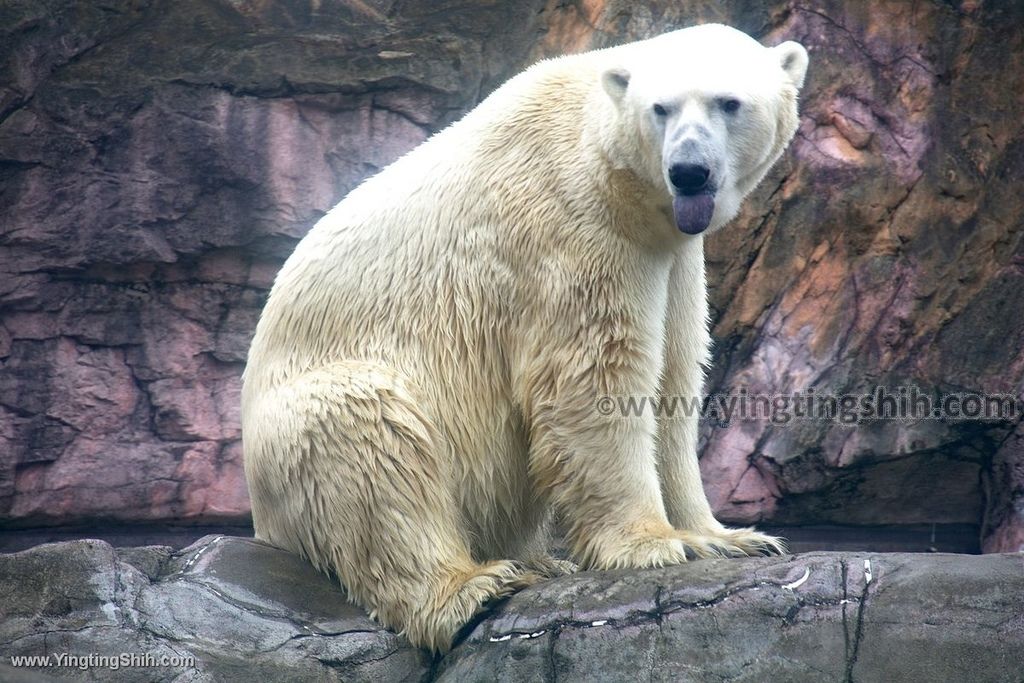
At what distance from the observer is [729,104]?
4605 millimetres

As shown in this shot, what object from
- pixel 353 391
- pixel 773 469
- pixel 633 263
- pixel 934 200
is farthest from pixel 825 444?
pixel 353 391

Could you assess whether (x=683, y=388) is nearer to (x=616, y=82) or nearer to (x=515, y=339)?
(x=515, y=339)

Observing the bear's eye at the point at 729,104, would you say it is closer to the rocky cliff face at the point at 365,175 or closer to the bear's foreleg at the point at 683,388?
the bear's foreleg at the point at 683,388

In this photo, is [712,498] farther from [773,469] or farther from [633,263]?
[633,263]

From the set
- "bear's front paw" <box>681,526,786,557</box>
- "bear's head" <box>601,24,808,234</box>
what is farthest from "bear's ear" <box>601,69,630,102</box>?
"bear's front paw" <box>681,526,786,557</box>

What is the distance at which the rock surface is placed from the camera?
13.2 feet

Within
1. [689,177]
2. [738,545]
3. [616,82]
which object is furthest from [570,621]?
[616,82]

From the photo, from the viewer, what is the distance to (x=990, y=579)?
13.3 feet

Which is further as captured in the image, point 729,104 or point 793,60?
point 793,60

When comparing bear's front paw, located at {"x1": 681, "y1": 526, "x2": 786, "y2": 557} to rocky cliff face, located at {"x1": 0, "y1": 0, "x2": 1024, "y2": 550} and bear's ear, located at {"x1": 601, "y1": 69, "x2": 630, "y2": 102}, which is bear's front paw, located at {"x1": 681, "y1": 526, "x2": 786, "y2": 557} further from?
rocky cliff face, located at {"x1": 0, "y1": 0, "x2": 1024, "y2": 550}

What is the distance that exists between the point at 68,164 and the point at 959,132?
201 inches

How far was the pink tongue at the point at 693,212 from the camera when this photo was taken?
448 cm

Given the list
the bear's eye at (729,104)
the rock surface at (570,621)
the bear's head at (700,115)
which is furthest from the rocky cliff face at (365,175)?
the rock surface at (570,621)

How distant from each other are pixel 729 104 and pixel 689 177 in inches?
15.7
